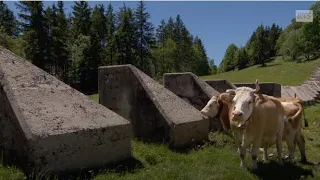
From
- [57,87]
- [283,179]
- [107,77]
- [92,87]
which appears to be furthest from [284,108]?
[92,87]

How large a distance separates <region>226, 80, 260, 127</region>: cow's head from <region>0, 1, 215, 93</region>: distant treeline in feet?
123

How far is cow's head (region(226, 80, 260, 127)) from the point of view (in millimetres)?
6988

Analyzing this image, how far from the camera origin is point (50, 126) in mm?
6402

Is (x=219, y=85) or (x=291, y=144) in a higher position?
(x=219, y=85)

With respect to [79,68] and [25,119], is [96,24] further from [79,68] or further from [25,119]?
[25,119]

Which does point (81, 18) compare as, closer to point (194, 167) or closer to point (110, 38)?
point (110, 38)

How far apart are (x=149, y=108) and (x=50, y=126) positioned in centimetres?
371

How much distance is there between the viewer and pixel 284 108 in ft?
30.3

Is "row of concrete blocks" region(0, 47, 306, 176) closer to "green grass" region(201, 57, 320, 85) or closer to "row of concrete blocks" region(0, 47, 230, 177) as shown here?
"row of concrete blocks" region(0, 47, 230, 177)

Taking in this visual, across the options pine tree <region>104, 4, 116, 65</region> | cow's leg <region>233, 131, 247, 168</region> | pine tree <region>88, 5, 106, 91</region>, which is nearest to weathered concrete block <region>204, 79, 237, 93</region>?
cow's leg <region>233, 131, 247, 168</region>

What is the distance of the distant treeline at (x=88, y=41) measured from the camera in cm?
5059

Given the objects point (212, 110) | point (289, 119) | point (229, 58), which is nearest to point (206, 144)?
point (212, 110)

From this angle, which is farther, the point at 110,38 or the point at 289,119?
the point at 110,38

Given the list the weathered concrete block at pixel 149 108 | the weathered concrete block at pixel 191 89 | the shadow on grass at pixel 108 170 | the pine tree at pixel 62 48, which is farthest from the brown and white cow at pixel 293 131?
the pine tree at pixel 62 48
